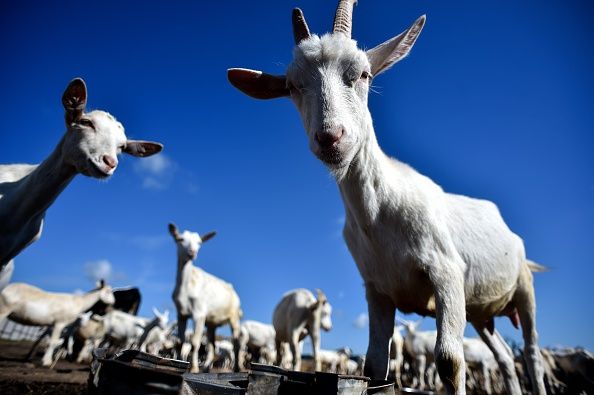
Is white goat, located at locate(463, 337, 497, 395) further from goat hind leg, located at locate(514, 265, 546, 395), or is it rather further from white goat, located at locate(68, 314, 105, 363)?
white goat, located at locate(68, 314, 105, 363)

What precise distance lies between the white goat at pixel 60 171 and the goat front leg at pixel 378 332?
3.44 metres

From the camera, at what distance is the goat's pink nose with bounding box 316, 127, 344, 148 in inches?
78.3

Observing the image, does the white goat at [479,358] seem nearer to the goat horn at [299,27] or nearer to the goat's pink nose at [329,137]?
the goat horn at [299,27]

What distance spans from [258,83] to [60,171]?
2916mm

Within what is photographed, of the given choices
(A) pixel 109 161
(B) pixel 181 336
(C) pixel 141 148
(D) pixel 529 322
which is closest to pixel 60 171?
(A) pixel 109 161

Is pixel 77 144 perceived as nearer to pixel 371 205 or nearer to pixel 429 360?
pixel 371 205

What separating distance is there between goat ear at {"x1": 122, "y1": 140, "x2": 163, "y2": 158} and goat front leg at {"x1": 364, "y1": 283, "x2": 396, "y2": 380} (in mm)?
3927

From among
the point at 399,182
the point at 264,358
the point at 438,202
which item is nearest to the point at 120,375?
the point at 399,182

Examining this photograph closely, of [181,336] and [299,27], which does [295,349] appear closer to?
[181,336]

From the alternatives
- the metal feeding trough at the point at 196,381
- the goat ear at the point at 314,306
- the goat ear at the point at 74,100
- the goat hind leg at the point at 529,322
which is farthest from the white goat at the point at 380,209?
the goat ear at the point at 314,306

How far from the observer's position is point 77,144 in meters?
3.92

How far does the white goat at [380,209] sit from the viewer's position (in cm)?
214

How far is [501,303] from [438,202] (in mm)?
1839

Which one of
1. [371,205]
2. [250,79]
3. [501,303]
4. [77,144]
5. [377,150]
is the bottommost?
[501,303]
